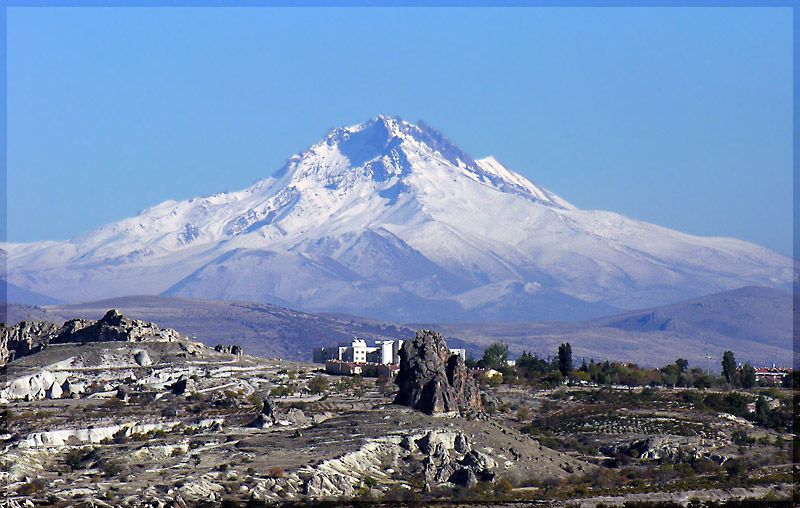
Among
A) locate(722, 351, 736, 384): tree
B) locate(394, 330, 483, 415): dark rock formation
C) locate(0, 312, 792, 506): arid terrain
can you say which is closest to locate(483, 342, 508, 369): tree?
locate(722, 351, 736, 384): tree

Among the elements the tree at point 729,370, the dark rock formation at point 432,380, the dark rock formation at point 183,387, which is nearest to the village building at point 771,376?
the tree at point 729,370

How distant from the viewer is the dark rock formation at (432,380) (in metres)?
98.1

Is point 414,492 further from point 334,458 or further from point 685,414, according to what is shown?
point 685,414

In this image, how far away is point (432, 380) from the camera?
325 ft

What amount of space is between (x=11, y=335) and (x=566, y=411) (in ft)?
123

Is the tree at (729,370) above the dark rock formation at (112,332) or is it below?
below

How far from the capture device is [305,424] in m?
98.1

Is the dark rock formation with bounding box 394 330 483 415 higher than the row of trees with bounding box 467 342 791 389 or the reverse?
the reverse

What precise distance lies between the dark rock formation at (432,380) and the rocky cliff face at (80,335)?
31.3 meters

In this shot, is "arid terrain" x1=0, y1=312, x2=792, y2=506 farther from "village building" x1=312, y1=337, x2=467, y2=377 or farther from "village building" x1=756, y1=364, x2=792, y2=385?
"village building" x1=756, y1=364, x2=792, y2=385

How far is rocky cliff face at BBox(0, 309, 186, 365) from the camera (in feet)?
423

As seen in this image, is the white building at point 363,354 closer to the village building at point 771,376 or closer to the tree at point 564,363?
the tree at point 564,363

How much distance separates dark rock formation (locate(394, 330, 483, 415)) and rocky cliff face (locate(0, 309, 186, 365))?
31274mm

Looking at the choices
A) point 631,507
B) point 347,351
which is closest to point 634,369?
point 347,351
